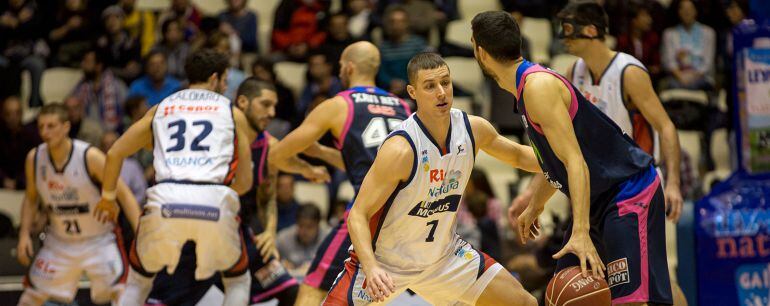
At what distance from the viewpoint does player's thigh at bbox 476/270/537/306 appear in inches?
212

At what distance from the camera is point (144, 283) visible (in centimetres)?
666

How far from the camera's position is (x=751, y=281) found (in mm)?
7078

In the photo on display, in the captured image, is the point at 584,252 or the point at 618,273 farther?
the point at 618,273

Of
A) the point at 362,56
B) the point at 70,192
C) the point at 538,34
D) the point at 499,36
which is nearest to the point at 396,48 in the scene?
the point at 538,34

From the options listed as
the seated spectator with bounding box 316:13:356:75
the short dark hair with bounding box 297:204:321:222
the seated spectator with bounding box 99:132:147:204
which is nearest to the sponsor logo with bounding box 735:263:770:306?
the short dark hair with bounding box 297:204:321:222

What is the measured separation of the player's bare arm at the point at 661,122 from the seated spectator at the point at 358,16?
260 inches

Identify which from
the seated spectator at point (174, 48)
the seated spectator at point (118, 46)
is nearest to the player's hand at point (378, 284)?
the seated spectator at point (174, 48)

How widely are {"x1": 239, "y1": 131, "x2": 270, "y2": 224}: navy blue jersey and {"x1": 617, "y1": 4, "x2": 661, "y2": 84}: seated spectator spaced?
19.0 feet

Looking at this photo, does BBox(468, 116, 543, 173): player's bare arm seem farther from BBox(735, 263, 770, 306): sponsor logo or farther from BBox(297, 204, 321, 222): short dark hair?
BBox(297, 204, 321, 222): short dark hair

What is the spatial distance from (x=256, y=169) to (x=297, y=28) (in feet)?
18.1

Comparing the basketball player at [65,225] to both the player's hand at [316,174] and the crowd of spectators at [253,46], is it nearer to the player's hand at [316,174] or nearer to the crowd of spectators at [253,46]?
the player's hand at [316,174]

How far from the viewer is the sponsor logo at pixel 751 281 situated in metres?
7.07

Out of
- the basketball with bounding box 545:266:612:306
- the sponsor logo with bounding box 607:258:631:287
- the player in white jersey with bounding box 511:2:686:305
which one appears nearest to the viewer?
the basketball with bounding box 545:266:612:306

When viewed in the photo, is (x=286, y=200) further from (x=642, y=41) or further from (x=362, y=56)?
(x=642, y=41)
